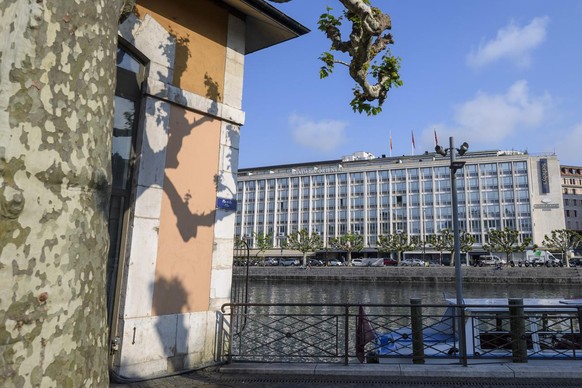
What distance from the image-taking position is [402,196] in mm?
91875

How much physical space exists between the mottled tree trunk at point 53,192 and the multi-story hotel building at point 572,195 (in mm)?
116610

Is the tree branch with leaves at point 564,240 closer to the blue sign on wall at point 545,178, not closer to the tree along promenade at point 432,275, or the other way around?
the blue sign on wall at point 545,178

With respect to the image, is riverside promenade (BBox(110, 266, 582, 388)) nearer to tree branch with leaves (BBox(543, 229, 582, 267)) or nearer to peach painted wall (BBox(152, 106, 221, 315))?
peach painted wall (BBox(152, 106, 221, 315))

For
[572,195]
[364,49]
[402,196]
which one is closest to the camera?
[364,49]

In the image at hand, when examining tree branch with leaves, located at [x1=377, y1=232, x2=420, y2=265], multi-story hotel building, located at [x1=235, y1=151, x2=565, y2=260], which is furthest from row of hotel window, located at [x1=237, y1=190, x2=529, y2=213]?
tree branch with leaves, located at [x1=377, y1=232, x2=420, y2=265]

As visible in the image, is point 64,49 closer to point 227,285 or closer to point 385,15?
point 385,15

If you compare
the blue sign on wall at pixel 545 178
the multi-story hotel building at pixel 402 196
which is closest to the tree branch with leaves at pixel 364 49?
the multi-story hotel building at pixel 402 196

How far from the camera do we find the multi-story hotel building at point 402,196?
83.1 meters

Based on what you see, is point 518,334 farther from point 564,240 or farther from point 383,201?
point 383,201

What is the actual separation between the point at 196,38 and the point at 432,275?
5359 cm

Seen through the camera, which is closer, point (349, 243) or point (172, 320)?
point (172, 320)

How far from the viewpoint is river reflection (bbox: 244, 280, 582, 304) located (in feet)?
121

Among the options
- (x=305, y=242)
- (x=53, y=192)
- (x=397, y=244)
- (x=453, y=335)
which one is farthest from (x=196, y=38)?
(x=305, y=242)

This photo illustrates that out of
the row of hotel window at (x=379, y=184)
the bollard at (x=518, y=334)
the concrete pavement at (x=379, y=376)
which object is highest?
the row of hotel window at (x=379, y=184)
